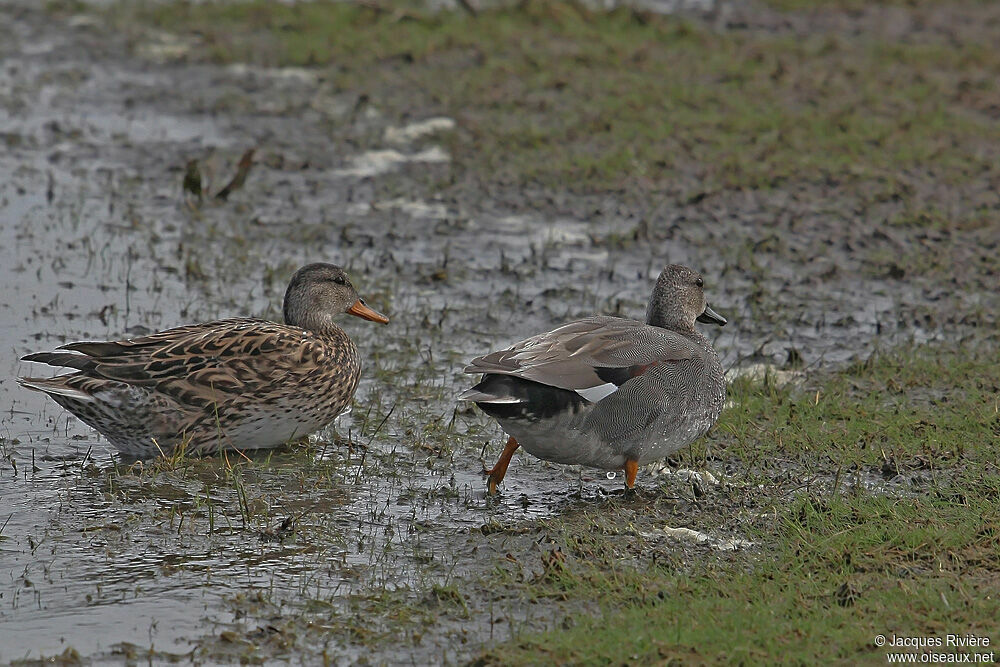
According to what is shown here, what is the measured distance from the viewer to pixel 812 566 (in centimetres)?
576

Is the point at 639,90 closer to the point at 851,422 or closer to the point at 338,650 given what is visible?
the point at 851,422

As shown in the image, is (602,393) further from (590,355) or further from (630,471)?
(630,471)

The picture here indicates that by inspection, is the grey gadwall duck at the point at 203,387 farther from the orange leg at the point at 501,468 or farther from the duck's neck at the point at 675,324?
the duck's neck at the point at 675,324

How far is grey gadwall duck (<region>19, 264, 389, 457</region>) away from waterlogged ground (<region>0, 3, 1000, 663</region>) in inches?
6.8

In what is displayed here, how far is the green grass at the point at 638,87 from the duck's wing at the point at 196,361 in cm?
517

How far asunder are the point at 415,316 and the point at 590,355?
2.89m

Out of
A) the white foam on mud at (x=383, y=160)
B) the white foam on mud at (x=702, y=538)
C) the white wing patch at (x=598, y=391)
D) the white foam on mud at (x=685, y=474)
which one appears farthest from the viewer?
the white foam on mud at (x=383, y=160)

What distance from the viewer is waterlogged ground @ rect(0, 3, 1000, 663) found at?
5496 mm

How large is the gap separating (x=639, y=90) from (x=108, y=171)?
5544mm

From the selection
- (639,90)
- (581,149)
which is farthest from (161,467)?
(639,90)

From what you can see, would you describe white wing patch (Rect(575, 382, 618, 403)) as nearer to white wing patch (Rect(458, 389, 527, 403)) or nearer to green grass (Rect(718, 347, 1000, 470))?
white wing patch (Rect(458, 389, 527, 403))

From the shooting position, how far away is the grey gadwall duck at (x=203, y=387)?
6910mm

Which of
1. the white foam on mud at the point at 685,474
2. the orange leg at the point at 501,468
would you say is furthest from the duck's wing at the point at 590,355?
the white foam on mud at the point at 685,474

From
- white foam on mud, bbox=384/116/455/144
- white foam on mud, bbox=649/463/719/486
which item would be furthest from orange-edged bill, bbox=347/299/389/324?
white foam on mud, bbox=384/116/455/144
